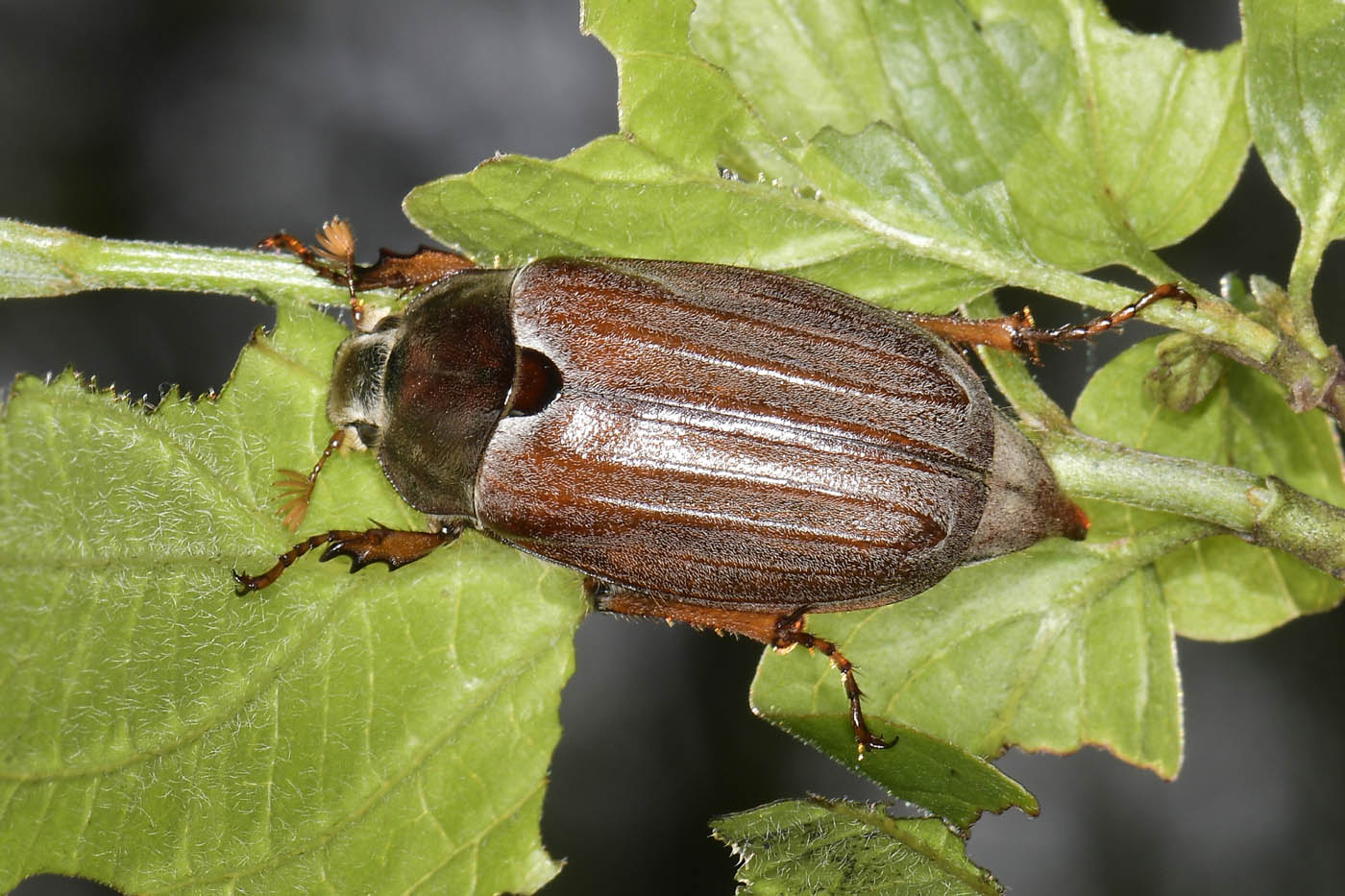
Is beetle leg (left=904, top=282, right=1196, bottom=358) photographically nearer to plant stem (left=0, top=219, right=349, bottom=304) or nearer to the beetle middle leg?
the beetle middle leg

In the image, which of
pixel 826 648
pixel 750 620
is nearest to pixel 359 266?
pixel 750 620

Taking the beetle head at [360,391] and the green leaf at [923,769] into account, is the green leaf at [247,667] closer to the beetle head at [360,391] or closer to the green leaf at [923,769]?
the beetle head at [360,391]

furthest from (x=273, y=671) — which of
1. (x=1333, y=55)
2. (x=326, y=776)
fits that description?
(x=1333, y=55)

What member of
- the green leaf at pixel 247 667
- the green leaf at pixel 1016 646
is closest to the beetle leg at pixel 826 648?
the green leaf at pixel 1016 646

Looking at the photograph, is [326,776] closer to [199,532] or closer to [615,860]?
[199,532]

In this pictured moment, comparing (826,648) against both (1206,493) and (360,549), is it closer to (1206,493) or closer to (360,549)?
(1206,493)
